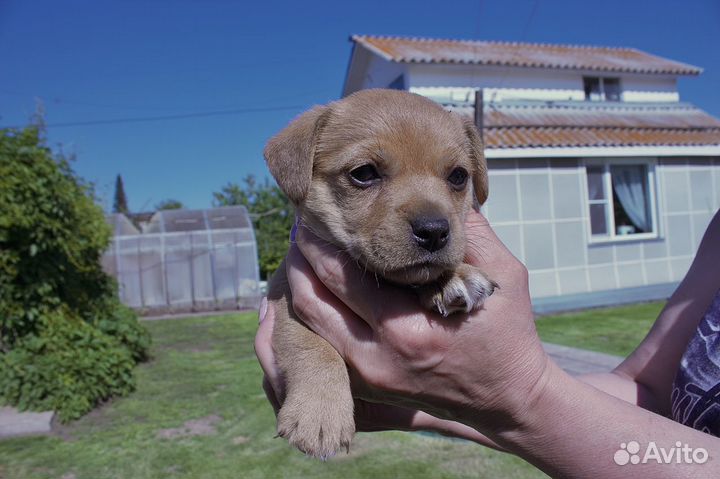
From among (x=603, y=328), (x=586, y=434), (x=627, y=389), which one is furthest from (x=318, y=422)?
(x=603, y=328)

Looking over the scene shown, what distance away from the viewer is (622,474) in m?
1.69

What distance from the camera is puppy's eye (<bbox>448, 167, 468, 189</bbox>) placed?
257 cm

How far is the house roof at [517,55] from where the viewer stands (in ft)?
55.4

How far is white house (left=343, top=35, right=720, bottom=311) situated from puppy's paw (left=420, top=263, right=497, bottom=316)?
10382mm

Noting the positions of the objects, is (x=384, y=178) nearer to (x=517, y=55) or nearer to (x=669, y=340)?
(x=669, y=340)

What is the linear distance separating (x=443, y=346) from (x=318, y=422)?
596 mm

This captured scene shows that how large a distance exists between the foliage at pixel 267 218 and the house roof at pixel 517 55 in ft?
20.0

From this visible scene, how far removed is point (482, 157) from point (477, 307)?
4.18 ft

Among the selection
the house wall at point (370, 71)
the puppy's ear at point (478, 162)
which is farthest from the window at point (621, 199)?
the puppy's ear at point (478, 162)

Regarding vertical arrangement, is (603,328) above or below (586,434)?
below

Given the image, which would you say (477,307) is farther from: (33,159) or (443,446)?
(33,159)

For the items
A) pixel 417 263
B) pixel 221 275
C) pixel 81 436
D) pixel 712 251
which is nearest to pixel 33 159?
pixel 81 436

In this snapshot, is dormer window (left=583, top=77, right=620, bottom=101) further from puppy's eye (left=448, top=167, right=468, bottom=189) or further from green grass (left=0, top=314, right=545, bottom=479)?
puppy's eye (left=448, top=167, right=468, bottom=189)

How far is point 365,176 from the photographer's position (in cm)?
246
